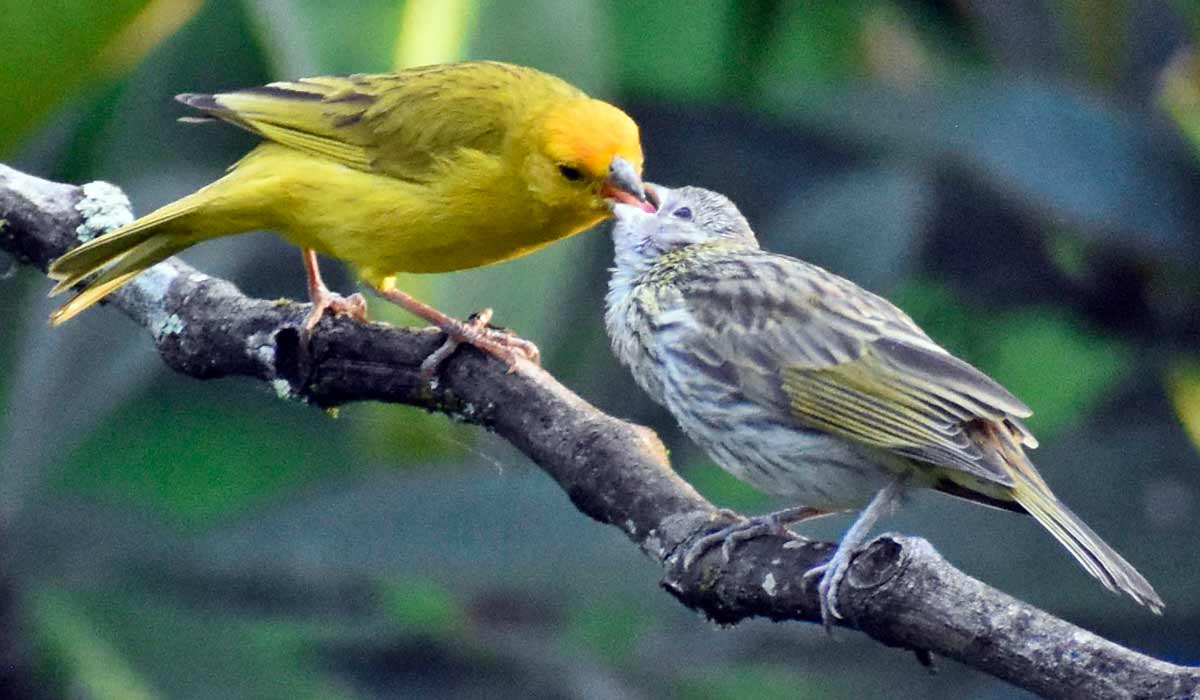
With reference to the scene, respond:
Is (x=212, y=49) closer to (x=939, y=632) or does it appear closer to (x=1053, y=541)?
(x=1053, y=541)

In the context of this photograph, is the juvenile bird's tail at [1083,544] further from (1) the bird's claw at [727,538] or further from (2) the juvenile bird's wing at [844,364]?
(1) the bird's claw at [727,538]

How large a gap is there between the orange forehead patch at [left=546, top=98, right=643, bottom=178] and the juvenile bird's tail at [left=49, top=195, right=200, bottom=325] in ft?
2.64

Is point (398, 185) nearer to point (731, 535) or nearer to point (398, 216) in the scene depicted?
point (398, 216)

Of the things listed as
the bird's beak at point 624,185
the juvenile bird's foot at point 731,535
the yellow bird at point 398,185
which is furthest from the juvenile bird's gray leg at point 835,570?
the bird's beak at point 624,185

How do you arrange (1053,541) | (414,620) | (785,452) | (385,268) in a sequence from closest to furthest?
(785,452), (385,268), (1053,541), (414,620)

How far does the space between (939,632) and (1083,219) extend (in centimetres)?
291

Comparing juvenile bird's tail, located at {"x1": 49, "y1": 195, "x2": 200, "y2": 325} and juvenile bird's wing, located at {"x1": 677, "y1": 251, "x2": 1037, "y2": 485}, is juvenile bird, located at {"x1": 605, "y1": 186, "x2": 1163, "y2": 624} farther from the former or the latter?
juvenile bird's tail, located at {"x1": 49, "y1": 195, "x2": 200, "y2": 325}

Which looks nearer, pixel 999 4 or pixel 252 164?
pixel 252 164

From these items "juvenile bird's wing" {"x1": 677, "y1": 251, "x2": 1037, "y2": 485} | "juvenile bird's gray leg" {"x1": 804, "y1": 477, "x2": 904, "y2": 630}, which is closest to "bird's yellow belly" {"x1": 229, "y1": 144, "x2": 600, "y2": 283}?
"juvenile bird's wing" {"x1": 677, "y1": 251, "x2": 1037, "y2": 485}

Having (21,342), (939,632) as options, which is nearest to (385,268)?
(21,342)

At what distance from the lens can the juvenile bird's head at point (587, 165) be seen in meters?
4.27

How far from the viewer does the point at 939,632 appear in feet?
9.01

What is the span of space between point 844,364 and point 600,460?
20.1 inches

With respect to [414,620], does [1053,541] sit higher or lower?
higher
